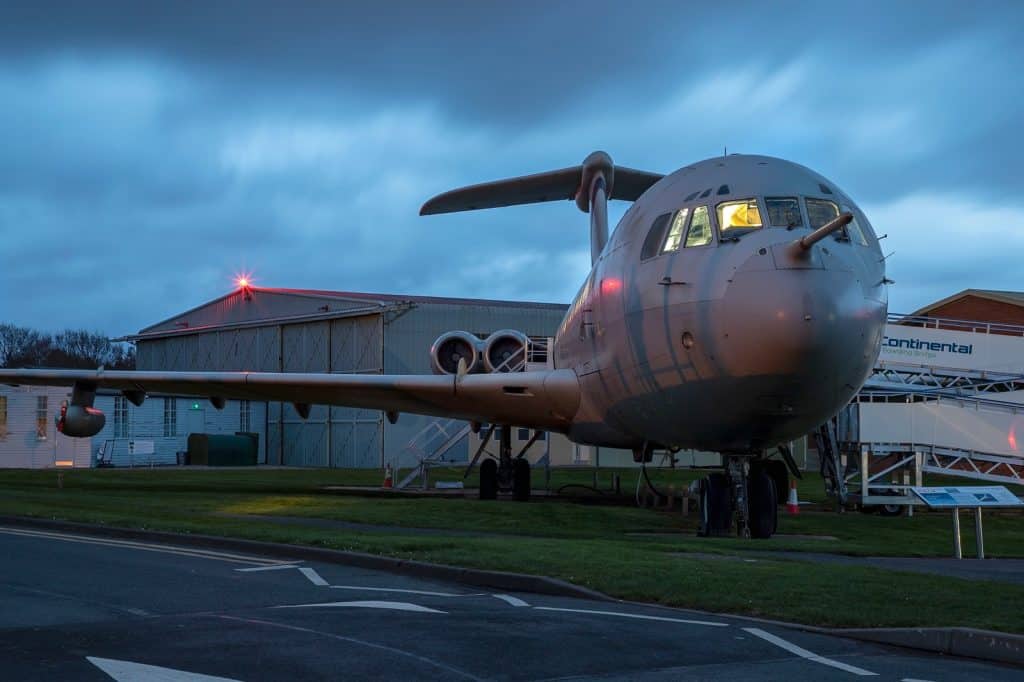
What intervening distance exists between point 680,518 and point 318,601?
1163 centimetres

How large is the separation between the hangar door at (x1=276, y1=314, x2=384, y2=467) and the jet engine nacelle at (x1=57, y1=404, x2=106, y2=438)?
24562 mm

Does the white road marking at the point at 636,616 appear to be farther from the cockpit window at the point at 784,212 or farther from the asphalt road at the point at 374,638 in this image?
the cockpit window at the point at 784,212

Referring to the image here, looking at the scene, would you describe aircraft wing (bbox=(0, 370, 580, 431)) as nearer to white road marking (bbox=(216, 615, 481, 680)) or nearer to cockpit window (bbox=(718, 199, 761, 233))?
cockpit window (bbox=(718, 199, 761, 233))

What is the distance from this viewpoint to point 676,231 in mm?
13805

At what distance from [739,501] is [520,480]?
1070cm

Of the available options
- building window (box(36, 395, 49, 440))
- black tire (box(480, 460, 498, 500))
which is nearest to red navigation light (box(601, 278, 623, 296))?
black tire (box(480, 460, 498, 500))

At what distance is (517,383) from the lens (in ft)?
65.3

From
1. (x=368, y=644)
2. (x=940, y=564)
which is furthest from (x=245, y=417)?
(x=368, y=644)

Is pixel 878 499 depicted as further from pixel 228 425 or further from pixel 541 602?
pixel 228 425

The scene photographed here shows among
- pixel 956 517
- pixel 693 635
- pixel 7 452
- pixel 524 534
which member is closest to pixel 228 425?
pixel 7 452

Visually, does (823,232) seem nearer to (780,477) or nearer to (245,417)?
(780,477)

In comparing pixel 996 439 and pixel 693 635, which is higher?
pixel 996 439

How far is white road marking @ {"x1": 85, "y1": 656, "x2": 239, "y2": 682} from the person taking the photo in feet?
19.7

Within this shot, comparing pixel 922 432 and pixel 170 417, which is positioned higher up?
pixel 170 417
